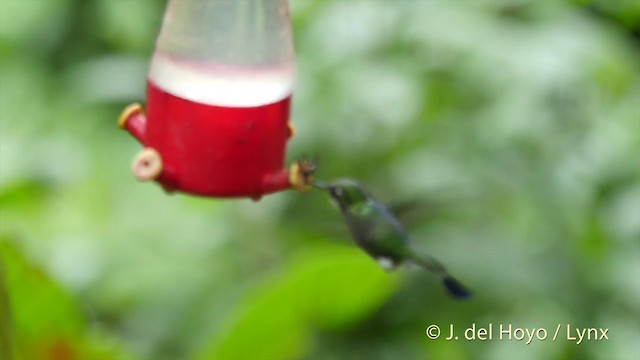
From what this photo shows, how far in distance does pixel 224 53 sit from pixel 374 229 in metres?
0.15

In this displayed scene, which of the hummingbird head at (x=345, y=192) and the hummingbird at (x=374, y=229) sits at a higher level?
the hummingbird head at (x=345, y=192)

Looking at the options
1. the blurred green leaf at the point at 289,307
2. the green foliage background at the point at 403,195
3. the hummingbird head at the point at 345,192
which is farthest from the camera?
the green foliage background at the point at 403,195

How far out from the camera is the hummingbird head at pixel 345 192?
69 cm

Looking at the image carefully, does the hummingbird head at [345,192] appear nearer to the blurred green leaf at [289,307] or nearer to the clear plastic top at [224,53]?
the clear plastic top at [224,53]

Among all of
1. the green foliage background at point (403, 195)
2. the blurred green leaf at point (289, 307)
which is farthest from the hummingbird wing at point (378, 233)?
the green foliage background at point (403, 195)

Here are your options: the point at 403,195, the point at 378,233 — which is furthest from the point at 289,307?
the point at 403,195

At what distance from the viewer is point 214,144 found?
2.38 ft

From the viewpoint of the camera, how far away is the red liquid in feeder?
72 centimetres

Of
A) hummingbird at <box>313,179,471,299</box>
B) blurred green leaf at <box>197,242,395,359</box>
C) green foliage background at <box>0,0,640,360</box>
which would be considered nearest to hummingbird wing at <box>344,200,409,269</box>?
hummingbird at <box>313,179,471,299</box>

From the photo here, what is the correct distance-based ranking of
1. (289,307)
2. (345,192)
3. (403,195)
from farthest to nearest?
(403,195) → (289,307) → (345,192)

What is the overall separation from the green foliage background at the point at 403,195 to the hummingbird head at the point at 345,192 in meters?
0.42

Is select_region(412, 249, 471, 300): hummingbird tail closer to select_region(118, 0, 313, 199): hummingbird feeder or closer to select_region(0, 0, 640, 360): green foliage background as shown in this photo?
select_region(118, 0, 313, 199): hummingbird feeder

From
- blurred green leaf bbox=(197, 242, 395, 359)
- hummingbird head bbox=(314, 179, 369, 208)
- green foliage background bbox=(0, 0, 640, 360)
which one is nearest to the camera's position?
hummingbird head bbox=(314, 179, 369, 208)

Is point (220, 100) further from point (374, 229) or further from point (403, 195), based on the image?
point (403, 195)
